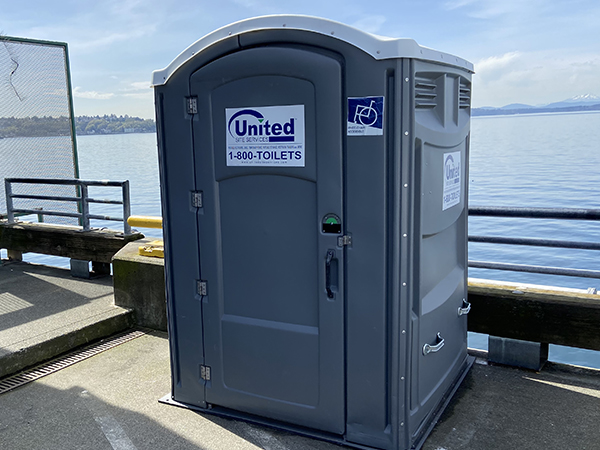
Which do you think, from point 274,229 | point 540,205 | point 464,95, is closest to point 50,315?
point 274,229

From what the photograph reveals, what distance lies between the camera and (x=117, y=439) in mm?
3598

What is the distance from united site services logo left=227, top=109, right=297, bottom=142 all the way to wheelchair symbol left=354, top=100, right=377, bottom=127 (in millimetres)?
395

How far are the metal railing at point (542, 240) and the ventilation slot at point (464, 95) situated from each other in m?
0.95

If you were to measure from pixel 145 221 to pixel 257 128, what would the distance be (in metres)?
3.14

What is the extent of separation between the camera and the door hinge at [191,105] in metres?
3.63

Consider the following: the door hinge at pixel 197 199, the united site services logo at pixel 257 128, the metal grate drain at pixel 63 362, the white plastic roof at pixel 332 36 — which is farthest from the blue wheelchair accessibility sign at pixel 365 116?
the metal grate drain at pixel 63 362

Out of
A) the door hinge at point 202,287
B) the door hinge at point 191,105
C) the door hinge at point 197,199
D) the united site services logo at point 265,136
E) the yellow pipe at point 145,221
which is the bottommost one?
the door hinge at point 202,287

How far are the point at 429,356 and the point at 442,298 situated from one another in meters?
0.41

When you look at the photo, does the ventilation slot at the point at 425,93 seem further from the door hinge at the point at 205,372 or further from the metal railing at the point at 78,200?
the metal railing at the point at 78,200

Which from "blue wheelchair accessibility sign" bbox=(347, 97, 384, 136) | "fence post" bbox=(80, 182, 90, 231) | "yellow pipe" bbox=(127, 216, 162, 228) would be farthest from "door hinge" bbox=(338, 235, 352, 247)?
"fence post" bbox=(80, 182, 90, 231)

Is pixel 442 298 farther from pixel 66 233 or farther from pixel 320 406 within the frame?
pixel 66 233

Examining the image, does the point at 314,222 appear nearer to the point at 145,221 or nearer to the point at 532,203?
the point at 145,221

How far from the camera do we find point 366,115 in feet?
10.2

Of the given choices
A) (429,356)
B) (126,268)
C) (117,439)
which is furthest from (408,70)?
(126,268)
